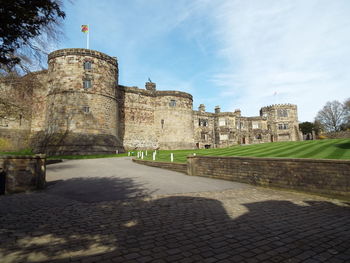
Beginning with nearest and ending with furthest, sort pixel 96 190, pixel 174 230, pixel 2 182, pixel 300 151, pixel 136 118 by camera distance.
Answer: pixel 174 230 → pixel 2 182 → pixel 96 190 → pixel 300 151 → pixel 136 118

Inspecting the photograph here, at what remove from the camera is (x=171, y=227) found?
4.62m

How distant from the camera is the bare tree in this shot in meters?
59.9

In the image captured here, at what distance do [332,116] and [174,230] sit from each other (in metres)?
73.1

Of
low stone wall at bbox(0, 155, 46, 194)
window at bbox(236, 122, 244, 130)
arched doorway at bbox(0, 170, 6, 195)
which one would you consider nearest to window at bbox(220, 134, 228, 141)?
window at bbox(236, 122, 244, 130)

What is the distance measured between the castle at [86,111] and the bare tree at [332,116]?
45.1 metres

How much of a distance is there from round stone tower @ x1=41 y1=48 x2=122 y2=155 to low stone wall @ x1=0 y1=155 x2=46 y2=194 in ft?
58.4

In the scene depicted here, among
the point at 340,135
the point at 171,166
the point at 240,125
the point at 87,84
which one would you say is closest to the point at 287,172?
the point at 171,166

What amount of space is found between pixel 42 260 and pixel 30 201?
453 centimetres

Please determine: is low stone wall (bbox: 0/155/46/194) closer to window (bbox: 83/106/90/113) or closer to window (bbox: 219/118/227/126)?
window (bbox: 83/106/90/113)

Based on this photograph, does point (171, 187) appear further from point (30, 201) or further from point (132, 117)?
point (132, 117)

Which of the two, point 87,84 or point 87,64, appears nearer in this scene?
point 87,84

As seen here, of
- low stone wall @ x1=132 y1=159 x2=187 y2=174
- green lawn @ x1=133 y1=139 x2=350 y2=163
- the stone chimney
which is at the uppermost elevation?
the stone chimney

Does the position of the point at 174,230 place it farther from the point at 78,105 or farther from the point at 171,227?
the point at 78,105

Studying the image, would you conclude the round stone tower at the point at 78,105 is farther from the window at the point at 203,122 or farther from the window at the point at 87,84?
the window at the point at 203,122
